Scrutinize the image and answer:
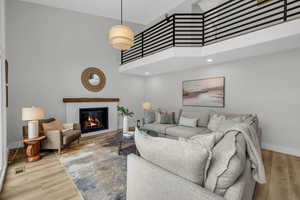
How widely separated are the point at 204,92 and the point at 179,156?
12.3 feet

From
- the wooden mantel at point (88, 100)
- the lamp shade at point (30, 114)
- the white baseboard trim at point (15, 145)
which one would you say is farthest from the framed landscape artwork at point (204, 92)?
the white baseboard trim at point (15, 145)

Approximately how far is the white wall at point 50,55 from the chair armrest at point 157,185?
3849 mm

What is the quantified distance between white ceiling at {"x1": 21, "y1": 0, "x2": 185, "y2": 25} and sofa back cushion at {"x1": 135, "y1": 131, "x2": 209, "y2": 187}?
4833mm

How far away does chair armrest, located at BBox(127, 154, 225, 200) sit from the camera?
0.94m

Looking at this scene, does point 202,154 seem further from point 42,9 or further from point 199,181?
point 42,9

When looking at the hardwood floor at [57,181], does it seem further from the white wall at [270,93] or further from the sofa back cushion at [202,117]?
the sofa back cushion at [202,117]

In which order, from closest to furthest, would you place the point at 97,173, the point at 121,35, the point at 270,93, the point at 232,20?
1. the point at 97,173
2. the point at 121,35
3. the point at 270,93
4. the point at 232,20

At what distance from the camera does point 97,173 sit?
232cm

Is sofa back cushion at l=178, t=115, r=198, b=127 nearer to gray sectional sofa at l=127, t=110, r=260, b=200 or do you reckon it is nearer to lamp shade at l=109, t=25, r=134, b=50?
gray sectional sofa at l=127, t=110, r=260, b=200

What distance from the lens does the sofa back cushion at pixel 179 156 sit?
0.98 metres

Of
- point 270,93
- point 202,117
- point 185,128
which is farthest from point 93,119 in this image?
point 270,93

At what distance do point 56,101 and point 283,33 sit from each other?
5519 mm

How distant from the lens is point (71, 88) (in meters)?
4.39

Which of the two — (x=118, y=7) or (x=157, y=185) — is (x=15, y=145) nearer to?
(x=157, y=185)
